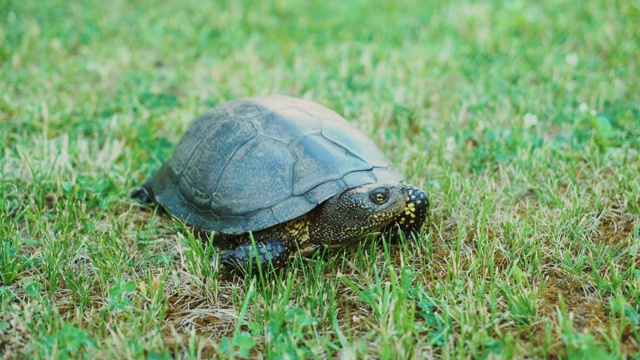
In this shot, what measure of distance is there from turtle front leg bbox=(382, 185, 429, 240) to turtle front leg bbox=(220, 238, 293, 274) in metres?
0.55

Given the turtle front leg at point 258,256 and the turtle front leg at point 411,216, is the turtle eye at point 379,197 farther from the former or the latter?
A: the turtle front leg at point 258,256

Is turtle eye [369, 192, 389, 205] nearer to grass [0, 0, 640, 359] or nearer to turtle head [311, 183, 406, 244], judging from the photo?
turtle head [311, 183, 406, 244]

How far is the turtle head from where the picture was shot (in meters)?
2.51

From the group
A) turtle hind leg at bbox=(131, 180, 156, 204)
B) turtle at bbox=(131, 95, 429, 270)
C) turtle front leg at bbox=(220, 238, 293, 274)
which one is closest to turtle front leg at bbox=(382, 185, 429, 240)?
turtle at bbox=(131, 95, 429, 270)

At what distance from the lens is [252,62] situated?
535 centimetres

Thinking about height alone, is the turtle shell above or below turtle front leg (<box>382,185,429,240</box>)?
above

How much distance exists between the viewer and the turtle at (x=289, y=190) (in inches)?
101

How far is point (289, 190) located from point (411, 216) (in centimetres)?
63

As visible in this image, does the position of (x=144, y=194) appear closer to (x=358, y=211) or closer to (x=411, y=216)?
(x=358, y=211)

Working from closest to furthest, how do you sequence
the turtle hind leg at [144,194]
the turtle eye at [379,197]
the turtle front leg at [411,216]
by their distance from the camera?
the turtle eye at [379,197] → the turtle front leg at [411,216] → the turtle hind leg at [144,194]

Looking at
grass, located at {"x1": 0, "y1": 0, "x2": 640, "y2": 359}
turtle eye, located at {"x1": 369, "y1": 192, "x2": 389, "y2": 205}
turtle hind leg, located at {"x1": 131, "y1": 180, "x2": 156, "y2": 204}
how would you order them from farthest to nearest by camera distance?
turtle hind leg, located at {"x1": 131, "y1": 180, "x2": 156, "y2": 204}, turtle eye, located at {"x1": 369, "y1": 192, "x2": 389, "y2": 205}, grass, located at {"x1": 0, "y1": 0, "x2": 640, "y2": 359}

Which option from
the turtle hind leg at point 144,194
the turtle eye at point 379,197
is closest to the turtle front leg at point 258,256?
the turtle eye at point 379,197

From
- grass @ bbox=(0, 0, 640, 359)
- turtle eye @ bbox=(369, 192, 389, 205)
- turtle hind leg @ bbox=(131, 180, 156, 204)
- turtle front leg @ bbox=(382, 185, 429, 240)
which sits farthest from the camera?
turtle hind leg @ bbox=(131, 180, 156, 204)

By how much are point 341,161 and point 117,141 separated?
1989 mm
